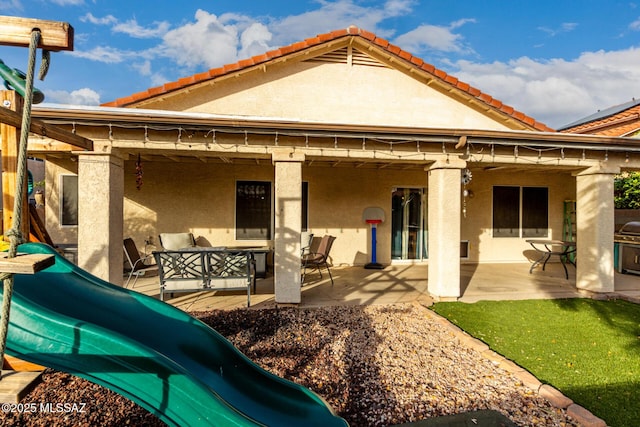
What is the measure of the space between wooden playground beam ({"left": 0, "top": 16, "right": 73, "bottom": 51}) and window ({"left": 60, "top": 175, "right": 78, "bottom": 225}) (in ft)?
28.9

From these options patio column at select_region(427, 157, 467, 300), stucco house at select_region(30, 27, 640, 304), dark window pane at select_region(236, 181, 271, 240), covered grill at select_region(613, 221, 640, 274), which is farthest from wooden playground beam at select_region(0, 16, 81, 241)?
covered grill at select_region(613, 221, 640, 274)

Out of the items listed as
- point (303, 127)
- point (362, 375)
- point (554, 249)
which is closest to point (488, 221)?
point (554, 249)

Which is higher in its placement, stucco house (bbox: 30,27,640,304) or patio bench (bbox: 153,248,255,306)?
stucco house (bbox: 30,27,640,304)

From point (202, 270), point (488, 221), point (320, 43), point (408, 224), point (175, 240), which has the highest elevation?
point (320, 43)

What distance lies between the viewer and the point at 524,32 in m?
16.9

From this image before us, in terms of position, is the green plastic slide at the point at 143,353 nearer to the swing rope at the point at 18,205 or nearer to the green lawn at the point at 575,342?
the swing rope at the point at 18,205

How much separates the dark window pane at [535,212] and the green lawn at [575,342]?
4.98 metres

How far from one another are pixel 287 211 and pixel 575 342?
4.91 meters

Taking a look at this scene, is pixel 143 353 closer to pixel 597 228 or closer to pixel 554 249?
pixel 597 228

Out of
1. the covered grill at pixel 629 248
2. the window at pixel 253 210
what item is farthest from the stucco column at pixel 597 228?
the window at pixel 253 210

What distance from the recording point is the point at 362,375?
12.3 feet

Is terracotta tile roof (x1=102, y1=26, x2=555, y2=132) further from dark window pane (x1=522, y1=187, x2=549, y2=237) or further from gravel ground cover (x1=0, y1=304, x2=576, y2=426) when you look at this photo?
gravel ground cover (x1=0, y1=304, x2=576, y2=426)

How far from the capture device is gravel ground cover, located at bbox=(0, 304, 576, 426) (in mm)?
3045

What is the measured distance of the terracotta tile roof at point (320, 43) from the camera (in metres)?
8.13
